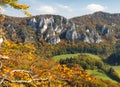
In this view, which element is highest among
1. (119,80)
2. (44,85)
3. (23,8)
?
(23,8)

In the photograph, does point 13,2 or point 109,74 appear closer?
point 13,2

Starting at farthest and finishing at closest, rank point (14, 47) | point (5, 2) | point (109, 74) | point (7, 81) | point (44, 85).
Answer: point (109, 74), point (14, 47), point (5, 2), point (44, 85), point (7, 81)

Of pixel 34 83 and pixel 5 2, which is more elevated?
pixel 5 2

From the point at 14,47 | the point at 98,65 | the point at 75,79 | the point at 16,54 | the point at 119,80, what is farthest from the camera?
the point at 98,65

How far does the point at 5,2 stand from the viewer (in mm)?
14234

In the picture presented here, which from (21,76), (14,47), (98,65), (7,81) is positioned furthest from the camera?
(98,65)

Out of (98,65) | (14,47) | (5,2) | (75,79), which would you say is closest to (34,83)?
(75,79)

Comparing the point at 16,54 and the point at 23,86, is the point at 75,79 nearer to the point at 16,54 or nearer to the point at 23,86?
the point at 23,86

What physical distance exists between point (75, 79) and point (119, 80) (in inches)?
5290

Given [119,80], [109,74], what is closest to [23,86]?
[119,80]

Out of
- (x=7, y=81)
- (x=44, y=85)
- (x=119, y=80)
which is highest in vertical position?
(x=7, y=81)

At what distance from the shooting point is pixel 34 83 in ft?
32.2

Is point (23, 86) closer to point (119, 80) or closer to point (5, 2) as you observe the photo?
point (5, 2)

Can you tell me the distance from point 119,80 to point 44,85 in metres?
133
